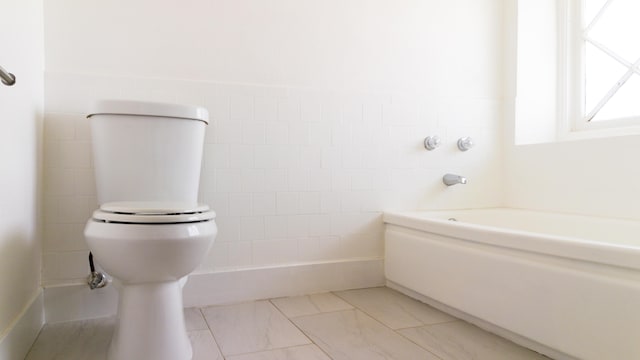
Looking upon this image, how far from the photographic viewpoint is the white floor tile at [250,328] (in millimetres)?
1686

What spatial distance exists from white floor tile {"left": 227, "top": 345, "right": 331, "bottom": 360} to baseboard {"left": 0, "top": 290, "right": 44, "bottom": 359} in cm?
66

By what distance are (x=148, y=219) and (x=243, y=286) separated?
37.3 inches

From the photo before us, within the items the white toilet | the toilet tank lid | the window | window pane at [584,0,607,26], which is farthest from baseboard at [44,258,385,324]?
window pane at [584,0,607,26]

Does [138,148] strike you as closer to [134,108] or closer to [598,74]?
[134,108]

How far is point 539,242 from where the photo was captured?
5.11ft

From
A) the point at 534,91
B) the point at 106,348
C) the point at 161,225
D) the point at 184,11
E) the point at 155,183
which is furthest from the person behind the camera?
the point at 534,91

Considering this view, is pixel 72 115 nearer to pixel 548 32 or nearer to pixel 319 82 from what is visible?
pixel 319 82

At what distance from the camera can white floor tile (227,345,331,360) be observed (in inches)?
62.0

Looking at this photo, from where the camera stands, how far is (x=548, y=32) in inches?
108

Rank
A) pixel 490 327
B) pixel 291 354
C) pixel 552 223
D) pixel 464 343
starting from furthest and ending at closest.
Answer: pixel 552 223 < pixel 490 327 < pixel 464 343 < pixel 291 354

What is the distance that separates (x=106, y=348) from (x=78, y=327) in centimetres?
28

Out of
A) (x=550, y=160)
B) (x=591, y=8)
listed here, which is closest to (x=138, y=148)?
(x=550, y=160)

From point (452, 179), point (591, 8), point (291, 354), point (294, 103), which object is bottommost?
point (291, 354)

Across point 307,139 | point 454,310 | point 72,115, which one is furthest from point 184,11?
point 454,310
